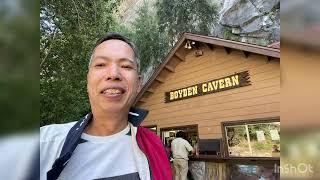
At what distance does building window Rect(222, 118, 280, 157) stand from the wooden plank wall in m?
0.06

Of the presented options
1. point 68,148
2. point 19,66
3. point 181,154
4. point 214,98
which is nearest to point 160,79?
point 214,98

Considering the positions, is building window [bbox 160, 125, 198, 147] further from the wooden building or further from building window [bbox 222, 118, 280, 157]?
building window [bbox 222, 118, 280, 157]

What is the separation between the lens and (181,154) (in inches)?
121

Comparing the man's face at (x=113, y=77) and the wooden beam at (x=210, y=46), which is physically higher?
the wooden beam at (x=210, y=46)

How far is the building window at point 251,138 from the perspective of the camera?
2.22 meters

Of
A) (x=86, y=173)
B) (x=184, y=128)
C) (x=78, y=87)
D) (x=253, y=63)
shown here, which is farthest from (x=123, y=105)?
(x=184, y=128)

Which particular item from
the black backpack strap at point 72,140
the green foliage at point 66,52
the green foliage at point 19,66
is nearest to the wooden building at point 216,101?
the green foliage at point 66,52

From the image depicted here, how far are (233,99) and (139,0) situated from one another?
1111 mm

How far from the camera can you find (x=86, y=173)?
2.48 ft

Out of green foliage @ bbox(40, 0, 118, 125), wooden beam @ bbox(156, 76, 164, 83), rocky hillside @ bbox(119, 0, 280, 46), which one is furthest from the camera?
wooden beam @ bbox(156, 76, 164, 83)

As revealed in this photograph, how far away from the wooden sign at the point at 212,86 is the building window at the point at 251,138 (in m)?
0.31

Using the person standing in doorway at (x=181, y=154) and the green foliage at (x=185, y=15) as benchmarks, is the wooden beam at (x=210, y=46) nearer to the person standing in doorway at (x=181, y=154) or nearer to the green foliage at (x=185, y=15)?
the green foliage at (x=185, y=15)

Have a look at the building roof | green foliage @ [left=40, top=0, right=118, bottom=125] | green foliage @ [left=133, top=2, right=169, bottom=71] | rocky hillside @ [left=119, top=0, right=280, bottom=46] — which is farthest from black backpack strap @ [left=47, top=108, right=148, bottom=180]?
the building roof

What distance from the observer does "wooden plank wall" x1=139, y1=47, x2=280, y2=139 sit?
2.70 metres
